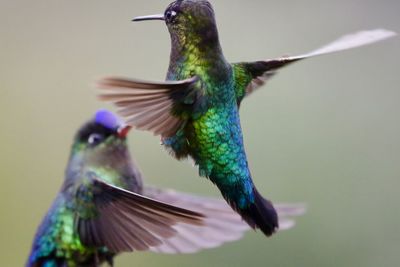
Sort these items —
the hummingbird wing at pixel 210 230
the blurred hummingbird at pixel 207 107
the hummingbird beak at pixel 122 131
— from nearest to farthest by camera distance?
the blurred hummingbird at pixel 207 107, the hummingbird wing at pixel 210 230, the hummingbird beak at pixel 122 131

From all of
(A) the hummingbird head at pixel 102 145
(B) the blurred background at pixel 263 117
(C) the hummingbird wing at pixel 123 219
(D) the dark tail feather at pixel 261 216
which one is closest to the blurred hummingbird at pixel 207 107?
(D) the dark tail feather at pixel 261 216

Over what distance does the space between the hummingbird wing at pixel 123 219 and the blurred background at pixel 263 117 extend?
1.80 m

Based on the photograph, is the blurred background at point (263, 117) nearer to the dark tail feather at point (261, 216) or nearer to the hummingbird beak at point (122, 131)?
the hummingbird beak at point (122, 131)

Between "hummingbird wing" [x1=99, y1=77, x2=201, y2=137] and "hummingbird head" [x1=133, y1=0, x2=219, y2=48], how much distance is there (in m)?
0.09

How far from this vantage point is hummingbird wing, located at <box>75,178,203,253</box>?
1897mm

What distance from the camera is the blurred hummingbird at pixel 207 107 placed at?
1728 mm

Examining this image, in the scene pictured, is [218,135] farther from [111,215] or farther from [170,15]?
[111,215]

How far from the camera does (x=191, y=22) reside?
1.75 metres

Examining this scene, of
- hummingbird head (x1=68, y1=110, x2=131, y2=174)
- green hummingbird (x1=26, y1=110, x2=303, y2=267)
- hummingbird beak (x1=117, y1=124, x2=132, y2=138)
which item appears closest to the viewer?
green hummingbird (x1=26, y1=110, x2=303, y2=267)

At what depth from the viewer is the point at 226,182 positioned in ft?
6.04

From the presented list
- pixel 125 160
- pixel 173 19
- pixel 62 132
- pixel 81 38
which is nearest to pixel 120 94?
pixel 173 19

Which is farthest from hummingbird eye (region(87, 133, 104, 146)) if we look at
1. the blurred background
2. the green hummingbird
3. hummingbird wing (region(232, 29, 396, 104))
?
the blurred background

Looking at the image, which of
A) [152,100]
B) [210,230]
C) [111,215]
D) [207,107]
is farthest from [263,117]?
[152,100]

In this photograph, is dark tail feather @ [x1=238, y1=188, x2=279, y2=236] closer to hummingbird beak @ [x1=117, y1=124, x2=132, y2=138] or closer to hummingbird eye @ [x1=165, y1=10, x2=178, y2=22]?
hummingbird eye @ [x1=165, y1=10, x2=178, y2=22]
